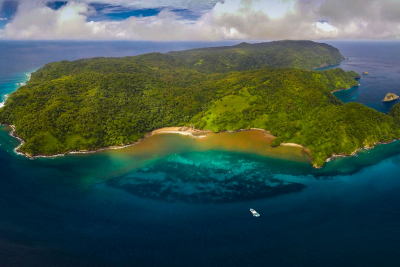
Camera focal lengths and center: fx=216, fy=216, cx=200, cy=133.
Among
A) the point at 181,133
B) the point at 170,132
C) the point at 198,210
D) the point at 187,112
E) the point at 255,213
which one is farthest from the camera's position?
the point at 187,112

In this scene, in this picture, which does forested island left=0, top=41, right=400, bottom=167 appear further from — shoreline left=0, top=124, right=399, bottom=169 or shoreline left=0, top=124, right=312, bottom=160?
shoreline left=0, top=124, right=312, bottom=160

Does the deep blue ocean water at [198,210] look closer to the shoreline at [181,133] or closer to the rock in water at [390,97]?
the shoreline at [181,133]

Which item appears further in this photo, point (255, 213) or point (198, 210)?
point (198, 210)

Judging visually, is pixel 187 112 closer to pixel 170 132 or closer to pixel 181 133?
pixel 181 133

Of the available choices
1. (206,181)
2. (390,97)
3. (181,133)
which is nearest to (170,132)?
(181,133)

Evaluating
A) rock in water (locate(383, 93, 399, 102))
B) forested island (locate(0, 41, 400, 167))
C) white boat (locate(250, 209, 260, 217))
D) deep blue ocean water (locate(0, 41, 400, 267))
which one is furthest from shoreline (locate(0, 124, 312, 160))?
rock in water (locate(383, 93, 399, 102))
